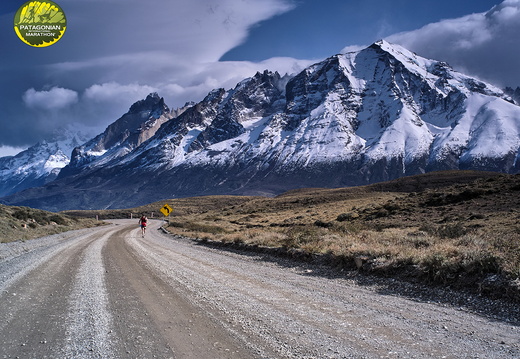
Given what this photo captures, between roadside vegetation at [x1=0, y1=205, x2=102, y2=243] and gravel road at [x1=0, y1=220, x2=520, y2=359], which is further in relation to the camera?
roadside vegetation at [x1=0, y1=205, x2=102, y2=243]

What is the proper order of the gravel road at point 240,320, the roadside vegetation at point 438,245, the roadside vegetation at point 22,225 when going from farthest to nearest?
the roadside vegetation at point 22,225 < the roadside vegetation at point 438,245 < the gravel road at point 240,320

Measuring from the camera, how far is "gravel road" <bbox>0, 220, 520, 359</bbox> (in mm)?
5559

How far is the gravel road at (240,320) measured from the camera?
219 inches

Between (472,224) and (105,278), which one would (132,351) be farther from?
(472,224)

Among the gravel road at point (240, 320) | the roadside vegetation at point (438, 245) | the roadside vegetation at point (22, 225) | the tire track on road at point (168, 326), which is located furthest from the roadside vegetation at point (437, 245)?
the roadside vegetation at point (22, 225)

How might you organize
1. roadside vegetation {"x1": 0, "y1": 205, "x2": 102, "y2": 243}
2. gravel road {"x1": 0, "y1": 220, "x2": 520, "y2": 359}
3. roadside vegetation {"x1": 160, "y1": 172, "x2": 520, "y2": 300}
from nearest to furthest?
gravel road {"x1": 0, "y1": 220, "x2": 520, "y2": 359} → roadside vegetation {"x1": 160, "y1": 172, "x2": 520, "y2": 300} → roadside vegetation {"x1": 0, "y1": 205, "x2": 102, "y2": 243}

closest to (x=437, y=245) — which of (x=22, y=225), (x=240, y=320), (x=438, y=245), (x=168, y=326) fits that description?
(x=438, y=245)

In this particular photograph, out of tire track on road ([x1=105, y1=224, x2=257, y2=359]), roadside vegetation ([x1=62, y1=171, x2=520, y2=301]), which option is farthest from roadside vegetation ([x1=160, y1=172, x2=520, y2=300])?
tire track on road ([x1=105, y1=224, x2=257, y2=359])

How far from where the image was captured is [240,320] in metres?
7.03

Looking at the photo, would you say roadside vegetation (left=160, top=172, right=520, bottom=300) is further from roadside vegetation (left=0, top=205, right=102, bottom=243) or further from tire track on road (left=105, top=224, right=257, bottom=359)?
roadside vegetation (left=0, top=205, right=102, bottom=243)

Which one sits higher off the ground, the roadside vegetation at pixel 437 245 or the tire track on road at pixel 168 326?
the roadside vegetation at pixel 437 245

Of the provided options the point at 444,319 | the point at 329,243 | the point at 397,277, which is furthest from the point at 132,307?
the point at 329,243

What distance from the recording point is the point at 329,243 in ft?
52.7

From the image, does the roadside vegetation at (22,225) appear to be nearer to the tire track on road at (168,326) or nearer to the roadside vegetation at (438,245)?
the roadside vegetation at (438,245)
